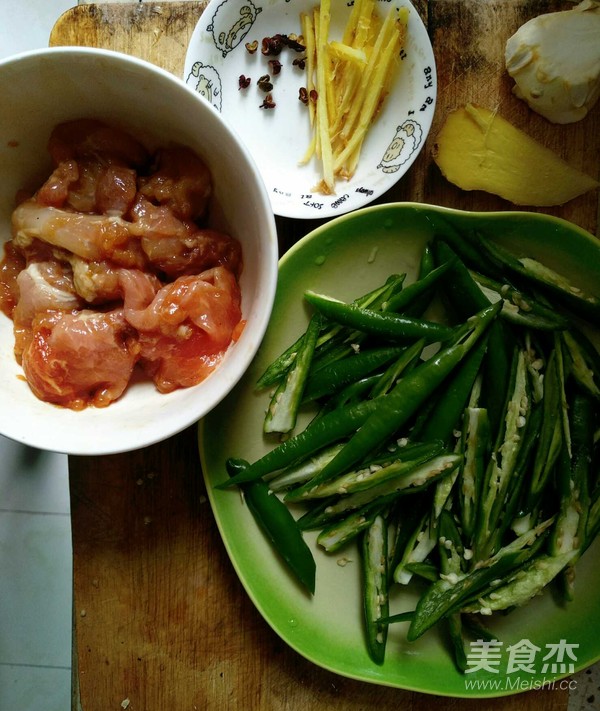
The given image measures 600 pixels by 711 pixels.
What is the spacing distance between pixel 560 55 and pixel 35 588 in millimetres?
2425

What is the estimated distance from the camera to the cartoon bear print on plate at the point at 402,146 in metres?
1.54

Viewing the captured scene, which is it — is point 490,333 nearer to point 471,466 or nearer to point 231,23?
point 471,466

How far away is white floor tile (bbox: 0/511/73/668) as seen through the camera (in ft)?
7.61

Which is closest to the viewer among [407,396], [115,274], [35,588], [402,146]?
[115,274]

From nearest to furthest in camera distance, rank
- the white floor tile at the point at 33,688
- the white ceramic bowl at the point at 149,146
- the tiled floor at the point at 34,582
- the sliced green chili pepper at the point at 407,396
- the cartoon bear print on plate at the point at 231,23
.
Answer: the white ceramic bowl at the point at 149,146, the sliced green chili pepper at the point at 407,396, the cartoon bear print on plate at the point at 231,23, the tiled floor at the point at 34,582, the white floor tile at the point at 33,688

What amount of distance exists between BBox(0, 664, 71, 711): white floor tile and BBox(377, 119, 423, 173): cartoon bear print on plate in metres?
2.18

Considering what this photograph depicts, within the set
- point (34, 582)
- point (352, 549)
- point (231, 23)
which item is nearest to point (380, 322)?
point (352, 549)

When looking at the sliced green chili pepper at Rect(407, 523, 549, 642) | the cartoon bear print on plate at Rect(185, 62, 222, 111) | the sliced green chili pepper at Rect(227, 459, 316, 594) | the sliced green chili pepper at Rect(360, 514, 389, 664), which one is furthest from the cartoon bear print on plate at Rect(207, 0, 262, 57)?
the sliced green chili pepper at Rect(407, 523, 549, 642)

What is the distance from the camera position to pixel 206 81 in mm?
1594

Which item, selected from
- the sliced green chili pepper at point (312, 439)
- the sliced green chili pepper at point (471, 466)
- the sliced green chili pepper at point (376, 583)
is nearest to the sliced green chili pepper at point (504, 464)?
the sliced green chili pepper at point (471, 466)

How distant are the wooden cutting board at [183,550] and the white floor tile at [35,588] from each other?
31.2 inches

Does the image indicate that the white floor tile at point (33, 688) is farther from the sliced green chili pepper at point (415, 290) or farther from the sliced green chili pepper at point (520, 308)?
the sliced green chili pepper at point (520, 308)

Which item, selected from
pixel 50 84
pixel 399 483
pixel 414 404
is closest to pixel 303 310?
pixel 414 404

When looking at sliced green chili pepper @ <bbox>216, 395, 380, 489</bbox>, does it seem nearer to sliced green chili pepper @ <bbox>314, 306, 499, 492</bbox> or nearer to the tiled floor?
sliced green chili pepper @ <bbox>314, 306, 499, 492</bbox>
